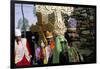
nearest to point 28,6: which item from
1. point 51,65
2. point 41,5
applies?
point 41,5

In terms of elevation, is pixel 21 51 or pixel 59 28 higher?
pixel 59 28

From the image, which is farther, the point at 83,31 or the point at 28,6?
the point at 83,31

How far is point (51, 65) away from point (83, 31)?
0.52m

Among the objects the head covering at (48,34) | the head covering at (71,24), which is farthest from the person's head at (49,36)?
the head covering at (71,24)

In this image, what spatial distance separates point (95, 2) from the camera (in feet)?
7.17

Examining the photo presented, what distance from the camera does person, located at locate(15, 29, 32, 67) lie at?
1883mm

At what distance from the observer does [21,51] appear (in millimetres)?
1898

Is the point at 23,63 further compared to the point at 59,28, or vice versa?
the point at 59,28

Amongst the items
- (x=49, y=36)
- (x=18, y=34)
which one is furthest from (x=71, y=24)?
(x=18, y=34)

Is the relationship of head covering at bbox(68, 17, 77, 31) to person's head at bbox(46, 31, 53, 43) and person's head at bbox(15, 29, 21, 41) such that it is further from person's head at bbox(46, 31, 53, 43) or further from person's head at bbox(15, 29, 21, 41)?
person's head at bbox(15, 29, 21, 41)

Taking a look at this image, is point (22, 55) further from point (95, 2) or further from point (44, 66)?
point (95, 2)

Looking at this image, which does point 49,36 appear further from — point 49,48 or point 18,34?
point 18,34

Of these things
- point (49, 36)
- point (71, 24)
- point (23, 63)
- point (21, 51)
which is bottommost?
point (23, 63)

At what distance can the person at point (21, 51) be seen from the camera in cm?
188
